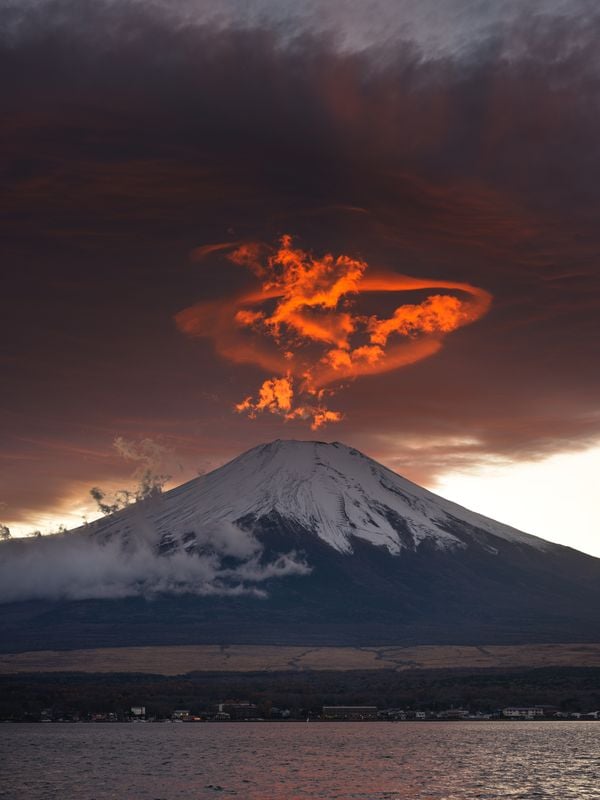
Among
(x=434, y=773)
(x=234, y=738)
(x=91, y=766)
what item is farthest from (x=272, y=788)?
(x=234, y=738)

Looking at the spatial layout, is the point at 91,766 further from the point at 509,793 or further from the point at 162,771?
the point at 509,793

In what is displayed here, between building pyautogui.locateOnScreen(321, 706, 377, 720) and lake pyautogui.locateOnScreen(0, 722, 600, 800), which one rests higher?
building pyautogui.locateOnScreen(321, 706, 377, 720)

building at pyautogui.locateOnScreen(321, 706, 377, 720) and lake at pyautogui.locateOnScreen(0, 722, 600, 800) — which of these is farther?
building at pyautogui.locateOnScreen(321, 706, 377, 720)

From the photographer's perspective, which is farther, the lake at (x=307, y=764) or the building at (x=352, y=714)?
the building at (x=352, y=714)

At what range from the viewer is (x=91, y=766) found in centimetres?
12281

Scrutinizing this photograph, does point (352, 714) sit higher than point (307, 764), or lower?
higher

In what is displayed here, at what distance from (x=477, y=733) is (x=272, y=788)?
7913cm

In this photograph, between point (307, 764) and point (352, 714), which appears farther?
point (352, 714)

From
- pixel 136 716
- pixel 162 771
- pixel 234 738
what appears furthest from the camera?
pixel 136 716

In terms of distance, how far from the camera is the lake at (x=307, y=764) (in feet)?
318

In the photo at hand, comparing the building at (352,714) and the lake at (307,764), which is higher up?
the building at (352,714)

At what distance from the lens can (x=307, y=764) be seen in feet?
398

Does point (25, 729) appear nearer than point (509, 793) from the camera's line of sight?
No

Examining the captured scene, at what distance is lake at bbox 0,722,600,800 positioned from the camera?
318 ft
